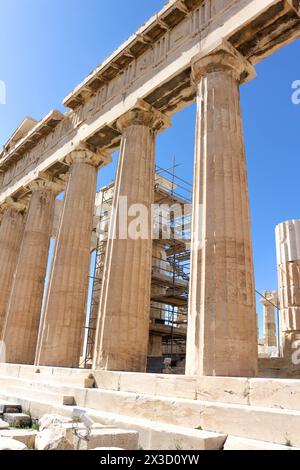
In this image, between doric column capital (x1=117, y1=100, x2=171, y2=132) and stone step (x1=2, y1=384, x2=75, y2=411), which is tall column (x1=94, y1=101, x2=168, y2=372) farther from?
stone step (x1=2, y1=384, x2=75, y2=411)

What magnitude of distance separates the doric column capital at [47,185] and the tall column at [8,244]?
11.5ft

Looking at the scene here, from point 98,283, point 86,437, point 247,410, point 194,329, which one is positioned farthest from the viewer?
point 98,283

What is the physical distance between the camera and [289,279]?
16656 millimetres

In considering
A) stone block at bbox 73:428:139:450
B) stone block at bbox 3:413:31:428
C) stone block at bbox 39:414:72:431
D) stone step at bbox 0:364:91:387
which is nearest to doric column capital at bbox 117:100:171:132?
stone step at bbox 0:364:91:387

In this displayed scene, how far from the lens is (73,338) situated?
1491 centimetres

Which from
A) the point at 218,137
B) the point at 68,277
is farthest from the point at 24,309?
the point at 218,137

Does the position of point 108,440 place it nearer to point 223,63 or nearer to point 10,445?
point 10,445

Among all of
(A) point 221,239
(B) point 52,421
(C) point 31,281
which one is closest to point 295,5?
(A) point 221,239

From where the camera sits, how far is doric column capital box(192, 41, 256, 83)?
463 inches

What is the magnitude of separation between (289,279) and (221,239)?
28.0 ft

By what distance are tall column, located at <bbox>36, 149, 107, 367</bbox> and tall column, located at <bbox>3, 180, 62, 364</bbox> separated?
389 centimetres

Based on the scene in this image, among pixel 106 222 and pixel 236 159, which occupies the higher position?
pixel 106 222
